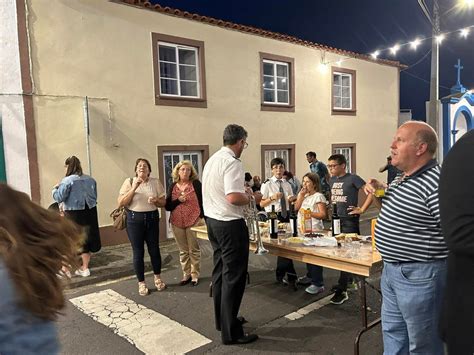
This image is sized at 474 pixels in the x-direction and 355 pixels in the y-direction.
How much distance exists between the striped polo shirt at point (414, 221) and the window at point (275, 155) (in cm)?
800

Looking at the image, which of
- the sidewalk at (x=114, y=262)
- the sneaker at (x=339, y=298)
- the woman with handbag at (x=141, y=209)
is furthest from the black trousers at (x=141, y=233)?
the sneaker at (x=339, y=298)

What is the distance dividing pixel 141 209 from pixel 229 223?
191cm

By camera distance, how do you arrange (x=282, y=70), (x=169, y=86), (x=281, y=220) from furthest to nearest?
(x=282, y=70)
(x=169, y=86)
(x=281, y=220)

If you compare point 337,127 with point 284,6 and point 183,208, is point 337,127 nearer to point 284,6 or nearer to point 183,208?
point 183,208

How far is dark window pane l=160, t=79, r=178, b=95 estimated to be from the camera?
28.2ft

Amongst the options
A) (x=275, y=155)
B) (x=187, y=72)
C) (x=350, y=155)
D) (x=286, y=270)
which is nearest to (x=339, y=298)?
(x=286, y=270)

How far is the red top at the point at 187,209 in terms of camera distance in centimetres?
527

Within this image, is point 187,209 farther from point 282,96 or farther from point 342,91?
point 342,91

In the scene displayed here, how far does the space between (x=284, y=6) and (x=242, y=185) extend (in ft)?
88.2

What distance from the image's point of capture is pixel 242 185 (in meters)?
3.40

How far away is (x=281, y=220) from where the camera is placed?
5.63 metres

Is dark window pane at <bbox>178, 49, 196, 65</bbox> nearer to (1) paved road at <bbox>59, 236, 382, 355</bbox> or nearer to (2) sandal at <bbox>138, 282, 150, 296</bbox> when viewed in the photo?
(1) paved road at <bbox>59, 236, 382, 355</bbox>

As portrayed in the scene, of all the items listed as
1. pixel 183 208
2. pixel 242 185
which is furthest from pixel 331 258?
pixel 183 208

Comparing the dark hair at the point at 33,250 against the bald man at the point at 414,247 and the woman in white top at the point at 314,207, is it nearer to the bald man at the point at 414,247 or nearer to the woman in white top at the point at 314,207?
the bald man at the point at 414,247
